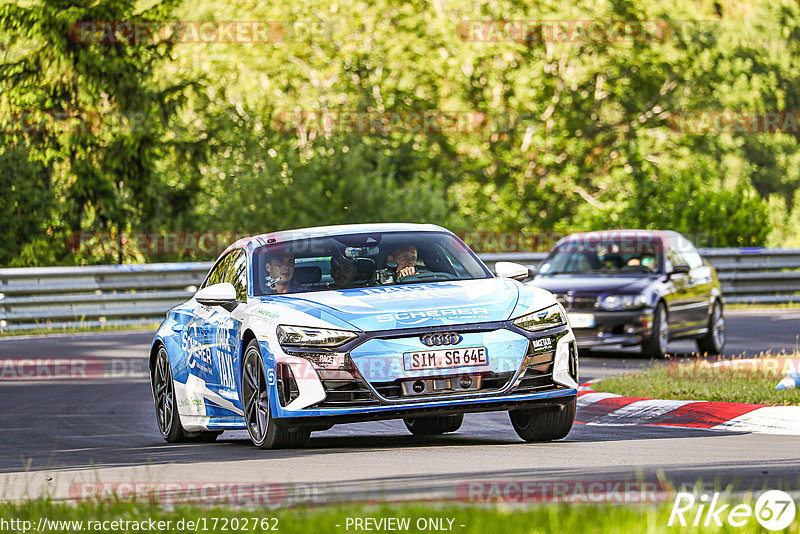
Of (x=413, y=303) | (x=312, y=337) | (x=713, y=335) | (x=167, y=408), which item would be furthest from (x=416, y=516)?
(x=713, y=335)

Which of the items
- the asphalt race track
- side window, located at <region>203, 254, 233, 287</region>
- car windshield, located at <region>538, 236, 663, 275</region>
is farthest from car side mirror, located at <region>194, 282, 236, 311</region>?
car windshield, located at <region>538, 236, 663, 275</region>

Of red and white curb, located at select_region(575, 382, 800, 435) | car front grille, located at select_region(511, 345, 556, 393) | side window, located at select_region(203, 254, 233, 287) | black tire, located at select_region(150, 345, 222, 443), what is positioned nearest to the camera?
car front grille, located at select_region(511, 345, 556, 393)

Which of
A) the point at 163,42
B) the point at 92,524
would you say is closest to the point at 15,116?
the point at 163,42

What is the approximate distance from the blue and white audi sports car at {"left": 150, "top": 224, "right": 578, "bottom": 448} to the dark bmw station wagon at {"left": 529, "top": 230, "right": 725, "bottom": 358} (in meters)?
7.75

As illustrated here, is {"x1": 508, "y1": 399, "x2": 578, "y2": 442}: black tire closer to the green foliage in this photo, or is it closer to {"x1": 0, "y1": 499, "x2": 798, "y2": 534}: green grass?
{"x1": 0, "y1": 499, "x2": 798, "y2": 534}: green grass

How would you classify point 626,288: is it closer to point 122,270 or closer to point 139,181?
point 122,270

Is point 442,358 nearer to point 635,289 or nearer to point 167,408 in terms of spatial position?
point 167,408

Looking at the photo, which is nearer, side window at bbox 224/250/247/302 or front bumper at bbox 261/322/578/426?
front bumper at bbox 261/322/578/426

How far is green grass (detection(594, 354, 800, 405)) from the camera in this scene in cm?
1188

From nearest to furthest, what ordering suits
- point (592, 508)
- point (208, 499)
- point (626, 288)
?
1. point (592, 508)
2. point (208, 499)
3. point (626, 288)

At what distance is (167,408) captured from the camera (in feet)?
38.3

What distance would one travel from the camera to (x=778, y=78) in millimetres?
55906

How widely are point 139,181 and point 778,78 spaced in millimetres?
30797

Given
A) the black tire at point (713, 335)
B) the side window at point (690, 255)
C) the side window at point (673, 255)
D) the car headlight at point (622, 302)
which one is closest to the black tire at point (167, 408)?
the car headlight at point (622, 302)
